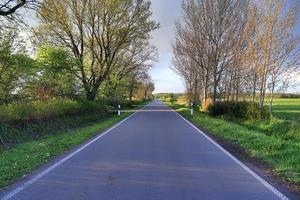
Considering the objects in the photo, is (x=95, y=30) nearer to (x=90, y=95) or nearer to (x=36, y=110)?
(x=90, y=95)

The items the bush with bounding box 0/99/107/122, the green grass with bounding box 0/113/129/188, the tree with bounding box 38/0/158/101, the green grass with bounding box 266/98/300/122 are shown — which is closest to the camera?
the green grass with bounding box 0/113/129/188

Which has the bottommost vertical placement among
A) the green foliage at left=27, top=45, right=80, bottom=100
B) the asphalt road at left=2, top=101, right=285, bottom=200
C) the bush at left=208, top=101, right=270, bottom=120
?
the asphalt road at left=2, top=101, right=285, bottom=200

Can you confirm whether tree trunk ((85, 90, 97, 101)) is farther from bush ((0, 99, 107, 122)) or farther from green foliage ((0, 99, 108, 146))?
green foliage ((0, 99, 108, 146))

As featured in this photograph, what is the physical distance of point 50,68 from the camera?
28.5 metres

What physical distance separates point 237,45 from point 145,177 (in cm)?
2569

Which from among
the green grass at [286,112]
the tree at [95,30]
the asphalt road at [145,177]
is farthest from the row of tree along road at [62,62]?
the green grass at [286,112]

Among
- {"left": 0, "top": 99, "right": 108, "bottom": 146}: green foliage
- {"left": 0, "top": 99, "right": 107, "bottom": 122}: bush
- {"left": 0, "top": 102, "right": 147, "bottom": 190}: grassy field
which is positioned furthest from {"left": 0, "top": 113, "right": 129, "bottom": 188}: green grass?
{"left": 0, "top": 99, "right": 107, "bottom": 122}: bush

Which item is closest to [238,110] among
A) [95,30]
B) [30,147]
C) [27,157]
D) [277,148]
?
[95,30]

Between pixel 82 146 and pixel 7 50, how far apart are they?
34.9 ft

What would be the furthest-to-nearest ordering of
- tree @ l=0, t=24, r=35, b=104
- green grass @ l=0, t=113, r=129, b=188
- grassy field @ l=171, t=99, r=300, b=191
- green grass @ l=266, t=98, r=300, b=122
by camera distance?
green grass @ l=266, t=98, r=300, b=122, tree @ l=0, t=24, r=35, b=104, grassy field @ l=171, t=99, r=300, b=191, green grass @ l=0, t=113, r=129, b=188

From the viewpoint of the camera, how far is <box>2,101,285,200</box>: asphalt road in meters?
6.90

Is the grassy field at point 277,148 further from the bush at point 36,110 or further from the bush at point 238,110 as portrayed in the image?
the bush at point 36,110

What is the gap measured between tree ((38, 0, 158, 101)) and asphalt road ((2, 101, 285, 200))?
2318cm

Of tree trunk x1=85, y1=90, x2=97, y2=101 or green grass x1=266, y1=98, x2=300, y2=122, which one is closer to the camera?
green grass x1=266, y1=98, x2=300, y2=122
